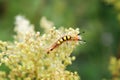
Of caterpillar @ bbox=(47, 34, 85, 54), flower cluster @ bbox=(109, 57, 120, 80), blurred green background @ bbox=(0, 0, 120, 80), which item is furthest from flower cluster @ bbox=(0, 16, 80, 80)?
blurred green background @ bbox=(0, 0, 120, 80)

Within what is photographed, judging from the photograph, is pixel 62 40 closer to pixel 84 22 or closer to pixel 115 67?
pixel 115 67

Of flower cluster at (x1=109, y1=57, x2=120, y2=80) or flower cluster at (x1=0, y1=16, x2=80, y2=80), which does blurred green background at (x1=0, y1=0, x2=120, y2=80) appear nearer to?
flower cluster at (x1=109, y1=57, x2=120, y2=80)

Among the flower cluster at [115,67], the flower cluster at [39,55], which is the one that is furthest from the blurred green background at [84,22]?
the flower cluster at [39,55]

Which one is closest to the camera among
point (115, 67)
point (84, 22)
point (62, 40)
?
point (62, 40)

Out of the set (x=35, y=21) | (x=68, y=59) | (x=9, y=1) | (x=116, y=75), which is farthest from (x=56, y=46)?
(x=9, y=1)

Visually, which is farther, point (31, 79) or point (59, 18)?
point (59, 18)

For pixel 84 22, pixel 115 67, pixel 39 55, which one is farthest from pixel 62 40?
pixel 84 22

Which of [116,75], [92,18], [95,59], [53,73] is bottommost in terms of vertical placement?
[53,73]

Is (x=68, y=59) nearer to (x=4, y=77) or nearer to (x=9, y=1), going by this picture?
(x=4, y=77)
